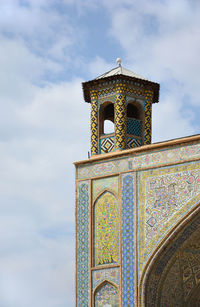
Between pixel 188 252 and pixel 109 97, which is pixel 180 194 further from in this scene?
pixel 109 97

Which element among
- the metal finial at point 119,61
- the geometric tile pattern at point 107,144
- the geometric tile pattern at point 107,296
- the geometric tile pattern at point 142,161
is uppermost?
the metal finial at point 119,61

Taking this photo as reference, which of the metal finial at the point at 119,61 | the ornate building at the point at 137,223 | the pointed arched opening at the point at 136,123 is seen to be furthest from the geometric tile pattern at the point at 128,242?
the metal finial at the point at 119,61

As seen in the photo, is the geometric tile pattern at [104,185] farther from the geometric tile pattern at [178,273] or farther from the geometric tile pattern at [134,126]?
the geometric tile pattern at [178,273]

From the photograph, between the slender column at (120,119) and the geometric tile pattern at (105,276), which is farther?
the slender column at (120,119)

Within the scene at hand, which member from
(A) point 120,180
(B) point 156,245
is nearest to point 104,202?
(A) point 120,180

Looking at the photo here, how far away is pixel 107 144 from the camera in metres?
13.6

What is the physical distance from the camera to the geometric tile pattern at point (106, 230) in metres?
12.5

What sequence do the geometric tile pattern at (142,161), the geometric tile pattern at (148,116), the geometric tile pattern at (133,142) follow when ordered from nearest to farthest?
the geometric tile pattern at (142,161)
the geometric tile pattern at (133,142)
the geometric tile pattern at (148,116)

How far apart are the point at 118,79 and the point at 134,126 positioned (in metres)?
1.05

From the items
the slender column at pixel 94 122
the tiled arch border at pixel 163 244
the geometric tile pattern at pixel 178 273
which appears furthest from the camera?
the slender column at pixel 94 122

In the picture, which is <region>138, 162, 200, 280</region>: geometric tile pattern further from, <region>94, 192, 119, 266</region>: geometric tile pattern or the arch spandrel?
<region>94, 192, 119, 266</region>: geometric tile pattern

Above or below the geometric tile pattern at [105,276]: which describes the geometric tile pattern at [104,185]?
above

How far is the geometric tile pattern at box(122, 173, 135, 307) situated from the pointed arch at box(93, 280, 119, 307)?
0.65ft

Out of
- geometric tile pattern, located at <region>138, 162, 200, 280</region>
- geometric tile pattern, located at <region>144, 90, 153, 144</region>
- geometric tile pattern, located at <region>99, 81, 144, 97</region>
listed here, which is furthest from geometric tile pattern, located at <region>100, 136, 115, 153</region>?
geometric tile pattern, located at <region>138, 162, 200, 280</region>
